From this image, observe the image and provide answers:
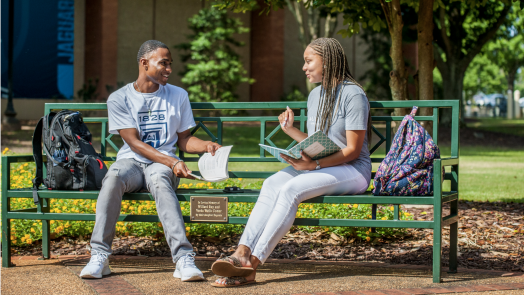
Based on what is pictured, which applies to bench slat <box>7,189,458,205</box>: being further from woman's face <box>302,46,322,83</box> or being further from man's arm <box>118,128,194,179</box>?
woman's face <box>302,46,322,83</box>

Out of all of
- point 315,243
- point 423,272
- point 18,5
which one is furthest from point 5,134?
point 423,272

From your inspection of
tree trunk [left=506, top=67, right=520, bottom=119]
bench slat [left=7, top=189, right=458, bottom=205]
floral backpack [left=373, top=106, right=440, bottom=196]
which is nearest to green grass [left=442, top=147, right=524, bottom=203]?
floral backpack [left=373, top=106, right=440, bottom=196]

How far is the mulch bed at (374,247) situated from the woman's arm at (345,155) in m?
1.01

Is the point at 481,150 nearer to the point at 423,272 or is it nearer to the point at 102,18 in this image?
the point at 423,272

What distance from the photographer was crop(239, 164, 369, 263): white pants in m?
3.42

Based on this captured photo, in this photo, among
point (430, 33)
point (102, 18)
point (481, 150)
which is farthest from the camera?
point (102, 18)

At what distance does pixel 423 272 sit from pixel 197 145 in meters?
1.77

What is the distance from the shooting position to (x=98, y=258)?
142 inches

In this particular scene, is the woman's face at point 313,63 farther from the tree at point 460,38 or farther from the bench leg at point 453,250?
the tree at point 460,38

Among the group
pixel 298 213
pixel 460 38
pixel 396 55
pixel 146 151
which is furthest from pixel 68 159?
pixel 460 38

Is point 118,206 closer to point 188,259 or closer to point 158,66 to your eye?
point 188,259

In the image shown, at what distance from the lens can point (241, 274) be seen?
133 inches

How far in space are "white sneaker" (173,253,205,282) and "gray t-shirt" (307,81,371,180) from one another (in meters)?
1.17

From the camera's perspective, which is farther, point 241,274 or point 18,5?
point 18,5
